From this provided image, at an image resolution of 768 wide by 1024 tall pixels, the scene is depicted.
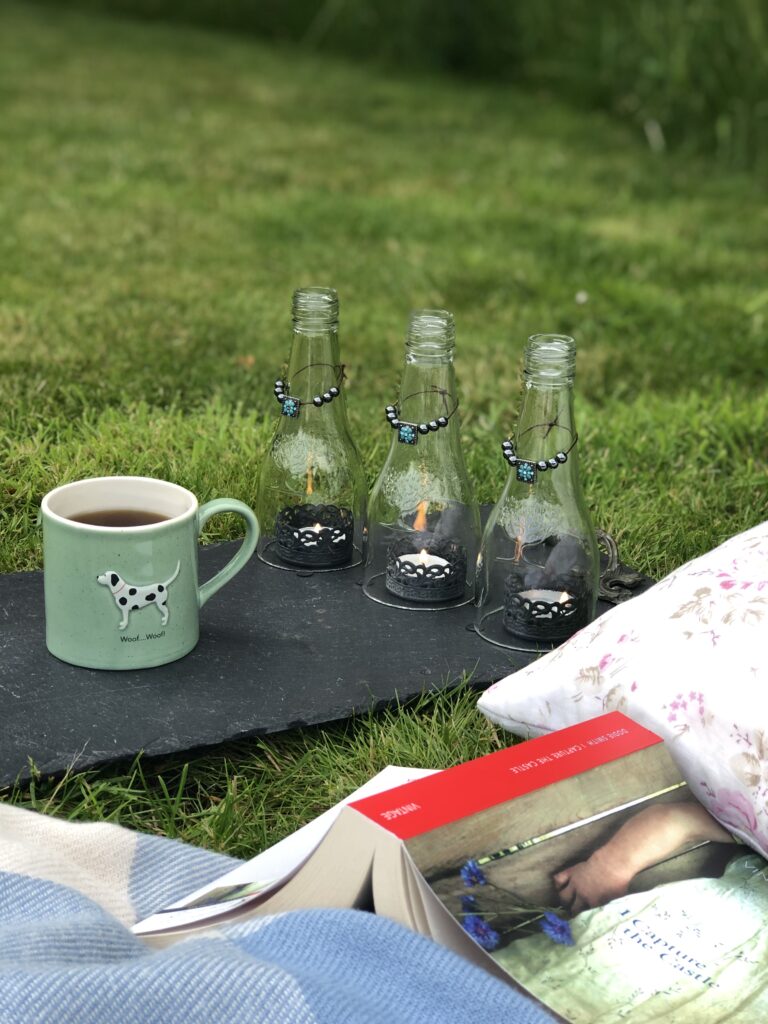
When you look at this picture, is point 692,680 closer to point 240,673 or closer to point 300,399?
point 240,673

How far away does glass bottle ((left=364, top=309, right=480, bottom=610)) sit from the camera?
1803 mm

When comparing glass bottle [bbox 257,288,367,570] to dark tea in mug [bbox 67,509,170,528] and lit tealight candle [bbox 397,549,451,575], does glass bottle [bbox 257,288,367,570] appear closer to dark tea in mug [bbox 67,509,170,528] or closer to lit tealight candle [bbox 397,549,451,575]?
lit tealight candle [bbox 397,549,451,575]

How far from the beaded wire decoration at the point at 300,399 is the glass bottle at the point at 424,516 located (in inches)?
4.8

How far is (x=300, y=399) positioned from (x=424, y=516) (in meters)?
0.24

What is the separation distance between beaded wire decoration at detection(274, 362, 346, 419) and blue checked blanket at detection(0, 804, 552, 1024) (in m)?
0.85

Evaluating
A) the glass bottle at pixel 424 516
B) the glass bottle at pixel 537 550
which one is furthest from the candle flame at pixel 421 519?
the glass bottle at pixel 537 550

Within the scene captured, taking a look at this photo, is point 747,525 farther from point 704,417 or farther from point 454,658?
point 454,658

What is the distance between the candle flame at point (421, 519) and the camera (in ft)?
5.96

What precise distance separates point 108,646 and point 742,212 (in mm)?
3574

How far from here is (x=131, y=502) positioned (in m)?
1.67

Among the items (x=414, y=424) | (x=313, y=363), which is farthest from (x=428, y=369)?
(x=313, y=363)

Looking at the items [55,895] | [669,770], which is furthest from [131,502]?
[669,770]

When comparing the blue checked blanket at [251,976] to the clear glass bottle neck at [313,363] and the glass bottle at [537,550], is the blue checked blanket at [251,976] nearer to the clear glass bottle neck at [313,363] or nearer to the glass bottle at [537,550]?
the glass bottle at [537,550]

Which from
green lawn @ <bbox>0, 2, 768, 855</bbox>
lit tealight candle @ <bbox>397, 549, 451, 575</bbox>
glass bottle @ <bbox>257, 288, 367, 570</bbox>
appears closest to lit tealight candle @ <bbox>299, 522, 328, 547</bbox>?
glass bottle @ <bbox>257, 288, 367, 570</bbox>
